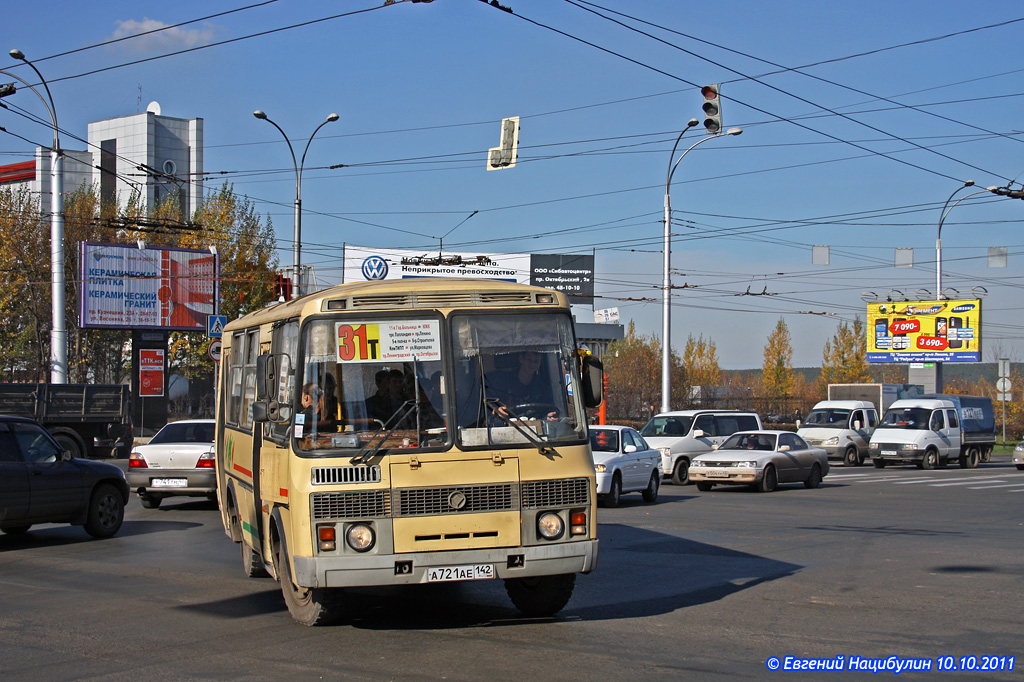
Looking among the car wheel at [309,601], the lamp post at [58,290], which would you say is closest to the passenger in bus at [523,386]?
the car wheel at [309,601]

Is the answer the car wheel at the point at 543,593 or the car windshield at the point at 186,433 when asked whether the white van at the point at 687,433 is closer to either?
the car windshield at the point at 186,433

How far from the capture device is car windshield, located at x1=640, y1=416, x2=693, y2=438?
27.2 m

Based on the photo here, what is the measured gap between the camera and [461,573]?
24.3 ft

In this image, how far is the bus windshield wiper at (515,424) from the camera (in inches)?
301

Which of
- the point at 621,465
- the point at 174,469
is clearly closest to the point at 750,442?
the point at 621,465

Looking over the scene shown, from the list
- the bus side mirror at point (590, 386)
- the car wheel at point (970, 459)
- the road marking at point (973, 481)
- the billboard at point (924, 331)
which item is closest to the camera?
the bus side mirror at point (590, 386)

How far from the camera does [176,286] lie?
4297 cm

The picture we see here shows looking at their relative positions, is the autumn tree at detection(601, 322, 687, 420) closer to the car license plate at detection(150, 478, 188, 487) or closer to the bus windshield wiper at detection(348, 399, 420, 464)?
the car license plate at detection(150, 478, 188, 487)

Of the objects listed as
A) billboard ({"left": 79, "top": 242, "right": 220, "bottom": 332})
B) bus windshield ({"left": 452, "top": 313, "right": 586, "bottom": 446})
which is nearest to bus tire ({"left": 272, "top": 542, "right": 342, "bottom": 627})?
bus windshield ({"left": 452, "top": 313, "right": 586, "bottom": 446})

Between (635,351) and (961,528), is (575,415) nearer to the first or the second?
(961,528)

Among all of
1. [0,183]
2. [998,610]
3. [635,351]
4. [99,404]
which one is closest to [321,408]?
[998,610]

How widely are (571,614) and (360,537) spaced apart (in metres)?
2.13

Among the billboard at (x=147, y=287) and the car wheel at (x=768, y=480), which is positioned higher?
the billboard at (x=147, y=287)

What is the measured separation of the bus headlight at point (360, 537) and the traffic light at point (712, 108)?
12225 millimetres
